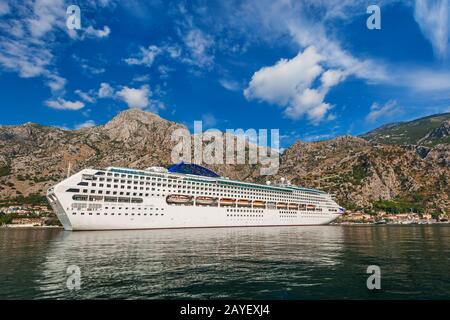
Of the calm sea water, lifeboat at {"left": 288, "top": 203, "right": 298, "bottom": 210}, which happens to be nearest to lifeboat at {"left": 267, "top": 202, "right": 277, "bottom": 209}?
lifeboat at {"left": 288, "top": 203, "right": 298, "bottom": 210}

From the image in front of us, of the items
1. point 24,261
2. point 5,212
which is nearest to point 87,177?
point 24,261

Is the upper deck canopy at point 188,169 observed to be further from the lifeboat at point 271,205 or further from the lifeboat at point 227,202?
the lifeboat at point 271,205

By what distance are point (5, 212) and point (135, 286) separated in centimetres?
20164

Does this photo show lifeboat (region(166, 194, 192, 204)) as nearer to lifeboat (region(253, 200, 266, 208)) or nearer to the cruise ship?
the cruise ship

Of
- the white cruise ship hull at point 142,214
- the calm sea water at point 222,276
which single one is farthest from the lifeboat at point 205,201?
the calm sea water at point 222,276

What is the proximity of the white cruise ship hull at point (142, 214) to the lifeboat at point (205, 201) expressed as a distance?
183 cm

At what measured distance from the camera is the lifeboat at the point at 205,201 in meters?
99.4

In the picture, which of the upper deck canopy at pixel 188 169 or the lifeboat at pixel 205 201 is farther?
the upper deck canopy at pixel 188 169

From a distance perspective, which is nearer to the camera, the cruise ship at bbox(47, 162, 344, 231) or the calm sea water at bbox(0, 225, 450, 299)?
the calm sea water at bbox(0, 225, 450, 299)

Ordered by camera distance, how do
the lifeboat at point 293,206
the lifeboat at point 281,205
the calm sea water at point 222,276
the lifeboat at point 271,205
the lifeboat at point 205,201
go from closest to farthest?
the calm sea water at point 222,276, the lifeboat at point 205,201, the lifeboat at point 271,205, the lifeboat at point 281,205, the lifeboat at point 293,206

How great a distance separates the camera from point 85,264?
30.1m

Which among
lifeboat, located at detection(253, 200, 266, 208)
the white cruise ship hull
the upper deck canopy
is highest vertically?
the upper deck canopy

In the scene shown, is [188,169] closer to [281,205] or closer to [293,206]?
[281,205]

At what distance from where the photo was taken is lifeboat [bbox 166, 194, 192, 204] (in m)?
91.7
